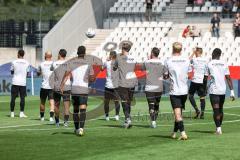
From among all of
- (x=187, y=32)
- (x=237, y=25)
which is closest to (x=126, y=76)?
(x=237, y=25)

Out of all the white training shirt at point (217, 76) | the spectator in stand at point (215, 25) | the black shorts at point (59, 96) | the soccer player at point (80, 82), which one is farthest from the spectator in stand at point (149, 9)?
the soccer player at point (80, 82)

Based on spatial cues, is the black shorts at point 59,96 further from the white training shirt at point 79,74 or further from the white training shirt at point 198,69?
the white training shirt at point 198,69

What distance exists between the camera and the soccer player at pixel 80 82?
19.3 metres

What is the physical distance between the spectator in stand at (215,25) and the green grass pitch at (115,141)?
23897 millimetres

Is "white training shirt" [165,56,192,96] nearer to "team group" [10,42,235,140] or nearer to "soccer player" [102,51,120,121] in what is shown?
"team group" [10,42,235,140]

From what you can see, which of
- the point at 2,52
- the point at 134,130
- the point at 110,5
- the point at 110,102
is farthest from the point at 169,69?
the point at 110,5

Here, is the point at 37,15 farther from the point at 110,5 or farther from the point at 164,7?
the point at 164,7

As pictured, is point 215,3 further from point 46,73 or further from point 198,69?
point 46,73

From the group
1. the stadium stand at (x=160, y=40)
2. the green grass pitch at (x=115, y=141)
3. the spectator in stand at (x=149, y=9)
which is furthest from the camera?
the spectator in stand at (x=149, y=9)

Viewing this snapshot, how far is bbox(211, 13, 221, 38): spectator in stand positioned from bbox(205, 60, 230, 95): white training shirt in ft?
96.0

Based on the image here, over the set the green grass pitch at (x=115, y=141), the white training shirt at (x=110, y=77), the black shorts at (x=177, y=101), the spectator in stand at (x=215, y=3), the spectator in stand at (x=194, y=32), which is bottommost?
the green grass pitch at (x=115, y=141)

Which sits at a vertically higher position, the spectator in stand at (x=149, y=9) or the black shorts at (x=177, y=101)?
the spectator in stand at (x=149, y=9)

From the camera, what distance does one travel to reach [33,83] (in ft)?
140

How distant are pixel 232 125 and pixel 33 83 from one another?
21.2 m
